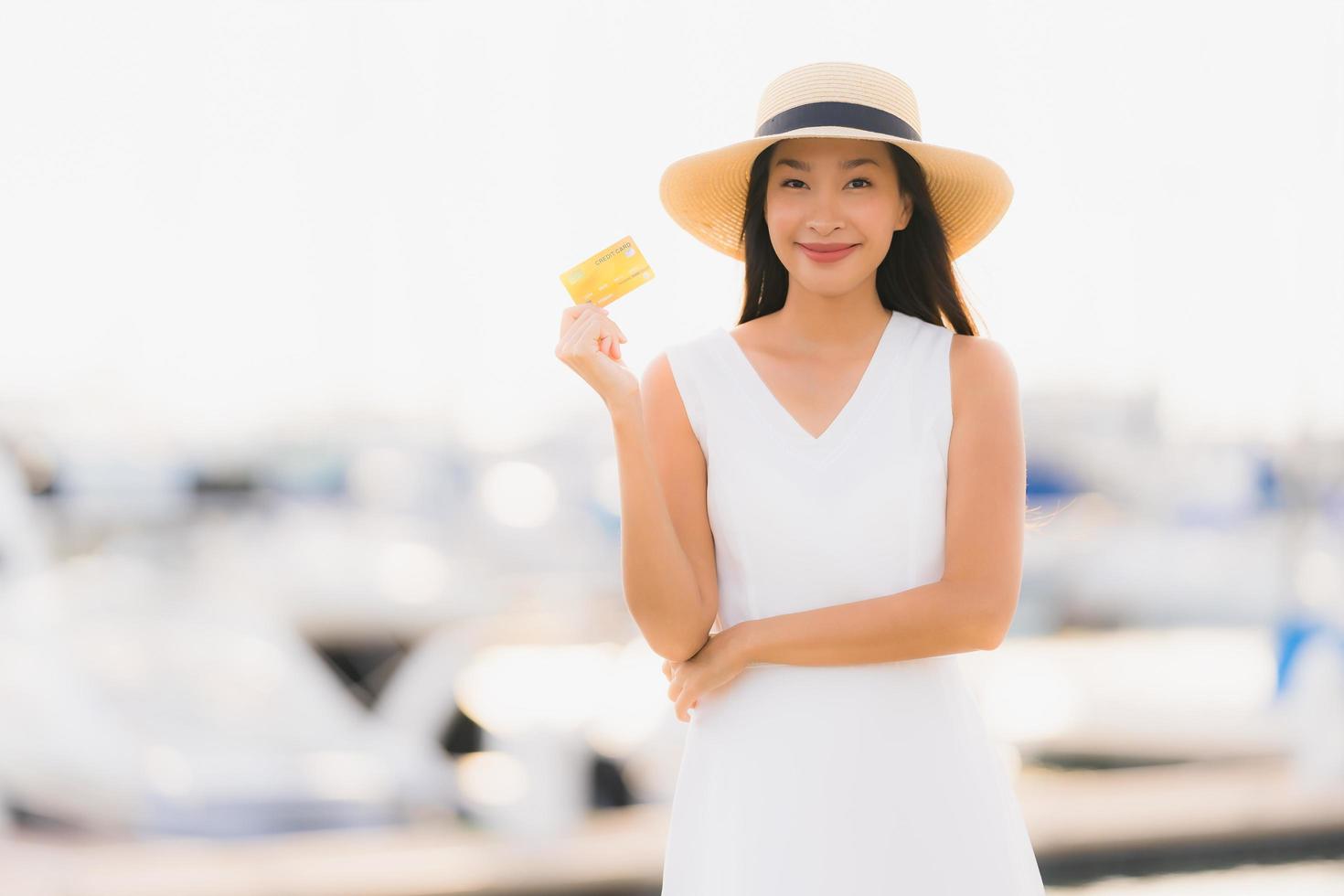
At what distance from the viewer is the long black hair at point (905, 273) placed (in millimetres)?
1693

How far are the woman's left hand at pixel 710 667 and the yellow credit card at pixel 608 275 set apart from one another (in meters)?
0.40

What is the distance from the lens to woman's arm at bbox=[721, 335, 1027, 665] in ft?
4.75

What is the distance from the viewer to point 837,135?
1.51 metres

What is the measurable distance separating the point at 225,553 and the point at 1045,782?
3.81 m

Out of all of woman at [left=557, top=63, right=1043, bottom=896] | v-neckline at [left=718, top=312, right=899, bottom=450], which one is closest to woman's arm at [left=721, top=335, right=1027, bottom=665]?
woman at [left=557, top=63, right=1043, bottom=896]

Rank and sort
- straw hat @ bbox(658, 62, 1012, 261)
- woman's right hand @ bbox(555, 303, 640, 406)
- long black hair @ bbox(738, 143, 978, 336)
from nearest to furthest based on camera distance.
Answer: woman's right hand @ bbox(555, 303, 640, 406)
straw hat @ bbox(658, 62, 1012, 261)
long black hair @ bbox(738, 143, 978, 336)

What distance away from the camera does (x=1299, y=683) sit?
578cm

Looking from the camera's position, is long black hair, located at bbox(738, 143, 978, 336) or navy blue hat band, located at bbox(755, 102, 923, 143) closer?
navy blue hat band, located at bbox(755, 102, 923, 143)

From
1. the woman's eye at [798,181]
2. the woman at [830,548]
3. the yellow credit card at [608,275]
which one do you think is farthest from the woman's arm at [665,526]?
the woman's eye at [798,181]

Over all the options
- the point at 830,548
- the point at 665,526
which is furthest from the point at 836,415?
the point at 665,526

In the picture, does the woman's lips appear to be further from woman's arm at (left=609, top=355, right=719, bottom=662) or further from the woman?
woman's arm at (left=609, top=355, right=719, bottom=662)

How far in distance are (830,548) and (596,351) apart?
342 millimetres

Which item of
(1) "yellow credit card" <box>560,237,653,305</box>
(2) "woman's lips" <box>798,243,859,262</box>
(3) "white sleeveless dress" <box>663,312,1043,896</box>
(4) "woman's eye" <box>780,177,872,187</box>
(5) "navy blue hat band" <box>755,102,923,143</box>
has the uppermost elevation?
(5) "navy blue hat band" <box>755,102,923,143</box>

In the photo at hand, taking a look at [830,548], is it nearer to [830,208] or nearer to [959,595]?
[959,595]
